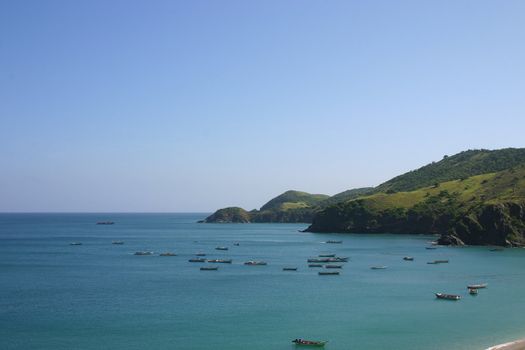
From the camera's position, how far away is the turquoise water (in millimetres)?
67750

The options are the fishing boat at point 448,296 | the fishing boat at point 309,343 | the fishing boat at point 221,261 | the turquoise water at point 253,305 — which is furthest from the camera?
the fishing boat at point 221,261

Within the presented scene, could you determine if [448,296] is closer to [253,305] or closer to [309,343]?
[253,305]

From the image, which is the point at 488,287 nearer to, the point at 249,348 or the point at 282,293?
the point at 282,293

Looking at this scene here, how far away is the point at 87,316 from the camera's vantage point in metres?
80.0

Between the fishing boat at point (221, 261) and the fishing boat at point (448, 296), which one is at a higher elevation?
the fishing boat at point (221, 261)

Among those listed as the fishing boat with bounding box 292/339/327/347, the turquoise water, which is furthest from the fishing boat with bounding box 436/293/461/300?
the fishing boat with bounding box 292/339/327/347

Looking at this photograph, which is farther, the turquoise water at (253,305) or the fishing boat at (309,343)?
the turquoise water at (253,305)

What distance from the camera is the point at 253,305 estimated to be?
88438 millimetres

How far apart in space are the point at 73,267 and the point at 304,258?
63234 millimetres

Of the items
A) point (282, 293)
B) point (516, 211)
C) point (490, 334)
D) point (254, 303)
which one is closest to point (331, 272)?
point (282, 293)

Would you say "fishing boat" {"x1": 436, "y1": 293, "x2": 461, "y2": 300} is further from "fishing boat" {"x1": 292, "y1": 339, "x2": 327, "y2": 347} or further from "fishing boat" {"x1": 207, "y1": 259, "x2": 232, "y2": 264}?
"fishing boat" {"x1": 207, "y1": 259, "x2": 232, "y2": 264}

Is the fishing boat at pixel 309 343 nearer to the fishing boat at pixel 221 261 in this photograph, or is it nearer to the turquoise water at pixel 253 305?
the turquoise water at pixel 253 305

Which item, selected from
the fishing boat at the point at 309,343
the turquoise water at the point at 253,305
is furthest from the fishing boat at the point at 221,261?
the fishing boat at the point at 309,343

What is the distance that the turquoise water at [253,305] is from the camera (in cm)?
6775
